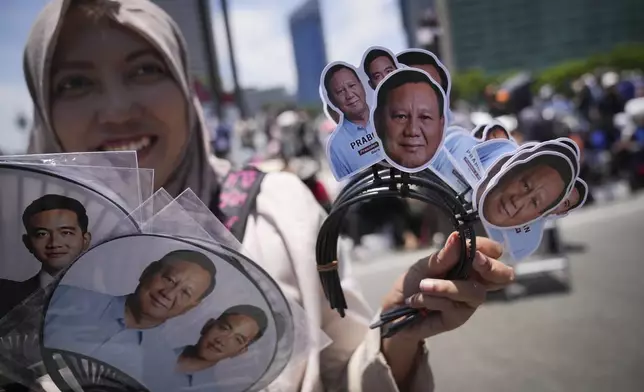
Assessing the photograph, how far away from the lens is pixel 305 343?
76 cm

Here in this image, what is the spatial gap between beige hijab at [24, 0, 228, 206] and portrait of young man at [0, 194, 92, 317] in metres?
0.34

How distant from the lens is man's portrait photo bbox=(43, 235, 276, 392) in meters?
0.62

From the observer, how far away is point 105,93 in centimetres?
85

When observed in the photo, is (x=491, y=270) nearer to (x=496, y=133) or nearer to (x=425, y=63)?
(x=496, y=133)

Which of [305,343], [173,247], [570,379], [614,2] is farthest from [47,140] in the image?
[614,2]

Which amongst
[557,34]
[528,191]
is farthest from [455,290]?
[557,34]

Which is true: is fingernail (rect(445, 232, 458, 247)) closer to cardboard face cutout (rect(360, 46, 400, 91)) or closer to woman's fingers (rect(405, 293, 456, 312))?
woman's fingers (rect(405, 293, 456, 312))

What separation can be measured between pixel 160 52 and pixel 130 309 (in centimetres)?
48

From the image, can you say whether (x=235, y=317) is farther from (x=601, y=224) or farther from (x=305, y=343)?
(x=601, y=224)

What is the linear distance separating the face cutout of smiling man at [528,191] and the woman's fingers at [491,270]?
0.24 ft

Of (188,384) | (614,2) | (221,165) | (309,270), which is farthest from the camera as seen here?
(614,2)

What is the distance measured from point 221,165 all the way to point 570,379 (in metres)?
1.97

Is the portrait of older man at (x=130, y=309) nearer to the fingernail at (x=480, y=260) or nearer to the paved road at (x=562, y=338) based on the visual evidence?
the fingernail at (x=480, y=260)

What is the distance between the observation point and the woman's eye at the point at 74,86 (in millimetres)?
852
